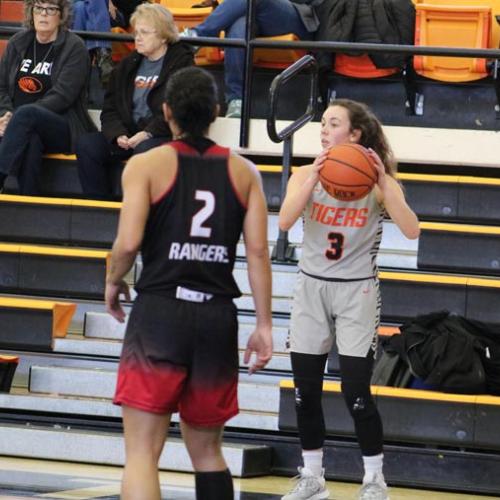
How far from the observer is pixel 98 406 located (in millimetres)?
6246

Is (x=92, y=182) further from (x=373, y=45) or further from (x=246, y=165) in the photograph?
(x=246, y=165)

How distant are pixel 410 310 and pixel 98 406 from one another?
5.12 ft

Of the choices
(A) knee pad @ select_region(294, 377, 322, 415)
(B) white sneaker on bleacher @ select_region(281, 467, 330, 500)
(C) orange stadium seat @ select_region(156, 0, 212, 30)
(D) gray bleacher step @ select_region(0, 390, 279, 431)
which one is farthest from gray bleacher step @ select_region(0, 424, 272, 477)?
(C) orange stadium seat @ select_region(156, 0, 212, 30)

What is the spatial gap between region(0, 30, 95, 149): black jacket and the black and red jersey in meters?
3.82

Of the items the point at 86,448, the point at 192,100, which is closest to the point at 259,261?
the point at 192,100

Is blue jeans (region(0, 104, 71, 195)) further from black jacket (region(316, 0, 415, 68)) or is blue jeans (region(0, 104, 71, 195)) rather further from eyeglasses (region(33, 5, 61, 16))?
black jacket (region(316, 0, 415, 68))

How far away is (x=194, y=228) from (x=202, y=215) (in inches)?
1.8

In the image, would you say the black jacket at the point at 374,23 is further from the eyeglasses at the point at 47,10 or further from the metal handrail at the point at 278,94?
the eyeglasses at the point at 47,10

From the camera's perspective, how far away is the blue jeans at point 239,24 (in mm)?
7984

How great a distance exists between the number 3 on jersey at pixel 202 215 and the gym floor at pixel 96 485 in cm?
158

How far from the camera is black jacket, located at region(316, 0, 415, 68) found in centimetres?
795

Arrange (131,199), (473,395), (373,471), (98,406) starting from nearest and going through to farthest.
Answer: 1. (131,199)
2. (373,471)
3. (473,395)
4. (98,406)

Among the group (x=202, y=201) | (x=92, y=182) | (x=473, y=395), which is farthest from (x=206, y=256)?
(x=92, y=182)

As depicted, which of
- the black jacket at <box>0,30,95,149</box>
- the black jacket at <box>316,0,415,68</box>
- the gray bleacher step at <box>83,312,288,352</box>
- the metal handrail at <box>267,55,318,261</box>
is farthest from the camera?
the black jacket at <box>316,0,415,68</box>
